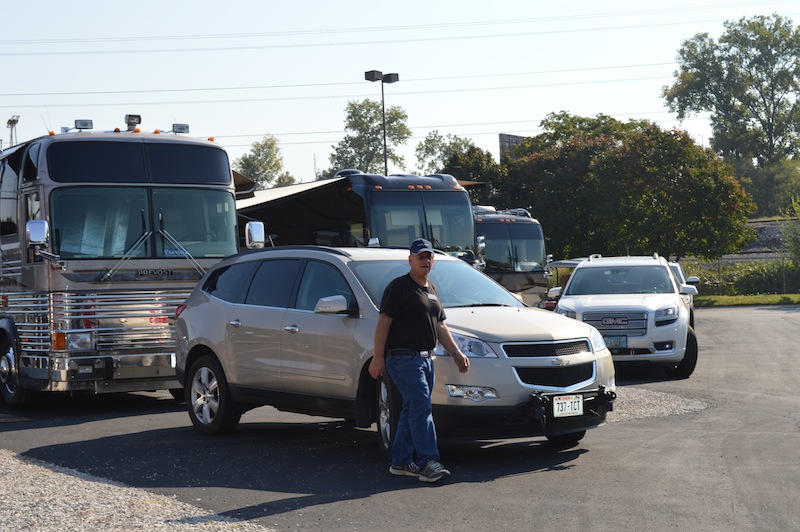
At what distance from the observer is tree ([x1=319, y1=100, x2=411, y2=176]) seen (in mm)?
102250

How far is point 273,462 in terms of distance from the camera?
32.2 ft

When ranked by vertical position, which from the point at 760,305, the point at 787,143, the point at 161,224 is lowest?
the point at 760,305

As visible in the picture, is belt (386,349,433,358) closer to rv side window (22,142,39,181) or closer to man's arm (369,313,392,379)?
man's arm (369,313,392,379)

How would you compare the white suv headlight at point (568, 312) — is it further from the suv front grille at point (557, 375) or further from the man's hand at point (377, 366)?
the man's hand at point (377, 366)

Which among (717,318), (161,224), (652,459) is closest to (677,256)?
(717,318)

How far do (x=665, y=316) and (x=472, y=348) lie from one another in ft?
27.1

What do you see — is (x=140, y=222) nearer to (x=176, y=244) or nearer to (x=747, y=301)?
(x=176, y=244)

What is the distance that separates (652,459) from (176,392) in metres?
7.72

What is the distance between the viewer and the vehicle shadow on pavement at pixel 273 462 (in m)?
8.35

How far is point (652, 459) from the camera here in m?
9.48

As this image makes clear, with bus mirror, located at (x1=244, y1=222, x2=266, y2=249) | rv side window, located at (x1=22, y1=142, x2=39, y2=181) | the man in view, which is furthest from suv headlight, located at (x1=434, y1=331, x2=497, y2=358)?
rv side window, located at (x1=22, y1=142, x2=39, y2=181)

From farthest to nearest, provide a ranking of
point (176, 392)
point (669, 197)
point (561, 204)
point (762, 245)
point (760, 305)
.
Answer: point (762, 245) < point (561, 204) < point (669, 197) < point (760, 305) < point (176, 392)

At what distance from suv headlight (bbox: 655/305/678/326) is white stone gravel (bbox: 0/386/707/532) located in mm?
9779

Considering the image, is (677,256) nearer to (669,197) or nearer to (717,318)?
(669,197)
